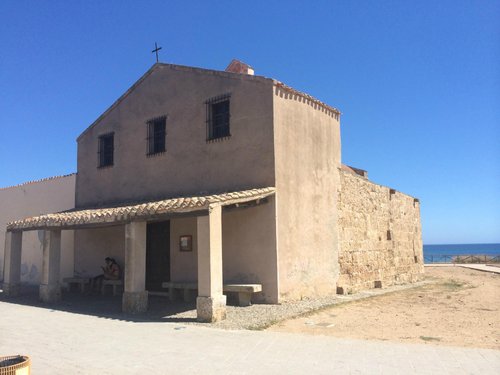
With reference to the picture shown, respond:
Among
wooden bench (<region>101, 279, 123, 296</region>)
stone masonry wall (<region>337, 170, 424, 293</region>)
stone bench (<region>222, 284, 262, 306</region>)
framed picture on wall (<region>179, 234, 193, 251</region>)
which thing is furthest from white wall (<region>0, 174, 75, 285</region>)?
stone masonry wall (<region>337, 170, 424, 293</region>)

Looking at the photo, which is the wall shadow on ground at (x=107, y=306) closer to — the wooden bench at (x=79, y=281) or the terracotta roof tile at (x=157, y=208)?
the wooden bench at (x=79, y=281)

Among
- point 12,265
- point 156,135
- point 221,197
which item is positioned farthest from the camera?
point 156,135

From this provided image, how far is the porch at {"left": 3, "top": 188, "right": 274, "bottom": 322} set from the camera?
880cm

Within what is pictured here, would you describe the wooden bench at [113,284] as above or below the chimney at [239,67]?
below

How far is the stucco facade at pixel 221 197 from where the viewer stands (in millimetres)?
10242

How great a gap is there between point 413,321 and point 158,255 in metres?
7.60

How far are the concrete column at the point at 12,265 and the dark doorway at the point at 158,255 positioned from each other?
4.45 metres

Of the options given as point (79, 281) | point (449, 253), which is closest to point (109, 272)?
point (79, 281)

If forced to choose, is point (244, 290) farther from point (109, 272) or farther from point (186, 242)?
point (109, 272)

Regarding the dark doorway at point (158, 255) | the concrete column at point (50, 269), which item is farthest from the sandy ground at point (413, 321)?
the concrete column at point (50, 269)

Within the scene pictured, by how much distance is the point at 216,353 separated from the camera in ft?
20.4

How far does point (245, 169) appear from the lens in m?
11.5

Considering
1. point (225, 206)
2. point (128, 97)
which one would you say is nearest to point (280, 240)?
point (225, 206)

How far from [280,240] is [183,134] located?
15.5ft
